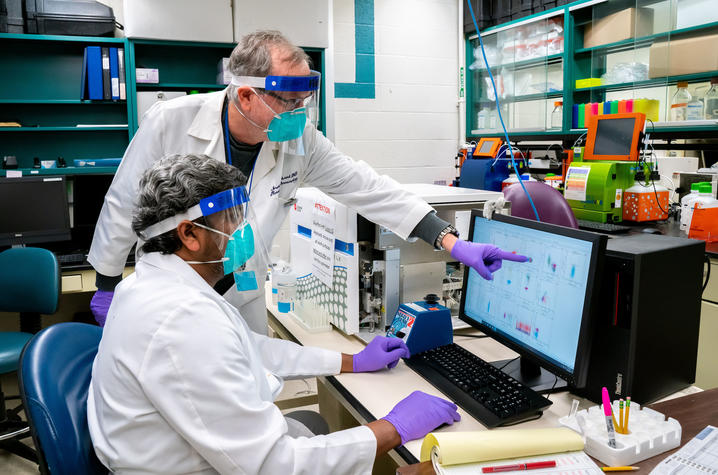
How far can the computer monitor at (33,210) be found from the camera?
10.4 feet

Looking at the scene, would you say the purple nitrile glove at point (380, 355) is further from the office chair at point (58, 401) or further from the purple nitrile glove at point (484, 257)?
the office chair at point (58, 401)

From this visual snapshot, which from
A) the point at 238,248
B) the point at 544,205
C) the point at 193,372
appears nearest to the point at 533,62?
the point at 544,205

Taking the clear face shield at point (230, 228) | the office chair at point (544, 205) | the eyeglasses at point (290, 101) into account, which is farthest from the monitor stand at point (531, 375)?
the office chair at point (544, 205)

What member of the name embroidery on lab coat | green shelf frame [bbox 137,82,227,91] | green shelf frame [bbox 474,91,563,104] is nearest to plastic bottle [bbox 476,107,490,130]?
green shelf frame [bbox 474,91,563,104]

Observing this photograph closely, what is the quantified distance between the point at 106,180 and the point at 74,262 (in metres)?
0.77

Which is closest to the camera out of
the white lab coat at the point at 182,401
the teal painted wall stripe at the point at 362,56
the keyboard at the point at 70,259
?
the white lab coat at the point at 182,401

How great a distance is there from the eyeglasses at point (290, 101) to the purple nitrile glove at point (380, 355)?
2.25 ft

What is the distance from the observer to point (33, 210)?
10.6ft

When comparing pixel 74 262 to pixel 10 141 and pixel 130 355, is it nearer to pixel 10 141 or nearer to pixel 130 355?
pixel 10 141

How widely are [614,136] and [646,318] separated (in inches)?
105

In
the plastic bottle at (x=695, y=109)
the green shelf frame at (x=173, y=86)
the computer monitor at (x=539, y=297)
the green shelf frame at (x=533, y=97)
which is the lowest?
the computer monitor at (x=539, y=297)

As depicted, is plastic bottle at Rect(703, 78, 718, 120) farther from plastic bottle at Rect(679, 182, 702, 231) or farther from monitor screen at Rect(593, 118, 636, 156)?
plastic bottle at Rect(679, 182, 702, 231)

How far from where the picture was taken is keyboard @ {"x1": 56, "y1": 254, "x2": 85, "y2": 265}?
3.07 metres

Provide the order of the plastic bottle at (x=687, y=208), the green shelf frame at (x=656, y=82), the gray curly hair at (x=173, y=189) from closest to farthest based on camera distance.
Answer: the gray curly hair at (x=173, y=189) < the plastic bottle at (x=687, y=208) < the green shelf frame at (x=656, y=82)
